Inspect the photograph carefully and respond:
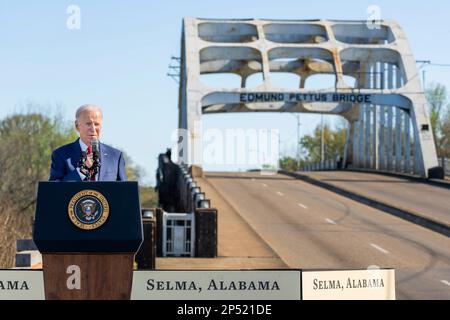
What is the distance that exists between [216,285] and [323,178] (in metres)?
48.1

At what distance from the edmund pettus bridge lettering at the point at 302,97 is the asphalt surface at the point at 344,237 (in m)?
12.2

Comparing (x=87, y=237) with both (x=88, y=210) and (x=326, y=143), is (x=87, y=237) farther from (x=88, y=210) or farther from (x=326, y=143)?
(x=326, y=143)

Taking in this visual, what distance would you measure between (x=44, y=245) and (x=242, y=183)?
46357 millimetres

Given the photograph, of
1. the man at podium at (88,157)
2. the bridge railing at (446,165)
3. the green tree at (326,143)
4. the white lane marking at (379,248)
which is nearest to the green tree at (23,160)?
the white lane marking at (379,248)

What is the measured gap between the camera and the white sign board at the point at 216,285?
227 inches

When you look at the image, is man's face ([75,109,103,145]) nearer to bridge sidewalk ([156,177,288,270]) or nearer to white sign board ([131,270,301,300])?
white sign board ([131,270,301,300])

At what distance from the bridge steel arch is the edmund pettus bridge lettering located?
6 cm

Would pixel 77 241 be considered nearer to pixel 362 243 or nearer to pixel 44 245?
pixel 44 245

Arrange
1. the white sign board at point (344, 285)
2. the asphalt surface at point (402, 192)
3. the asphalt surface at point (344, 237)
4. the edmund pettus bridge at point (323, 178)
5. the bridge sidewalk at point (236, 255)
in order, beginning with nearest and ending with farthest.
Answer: the white sign board at point (344, 285), the asphalt surface at point (344, 237), the bridge sidewalk at point (236, 255), the edmund pettus bridge at point (323, 178), the asphalt surface at point (402, 192)

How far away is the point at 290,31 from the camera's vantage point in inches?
2618

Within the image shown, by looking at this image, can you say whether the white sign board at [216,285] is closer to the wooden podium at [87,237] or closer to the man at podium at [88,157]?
the wooden podium at [87,237]

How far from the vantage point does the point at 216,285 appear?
5.80 m

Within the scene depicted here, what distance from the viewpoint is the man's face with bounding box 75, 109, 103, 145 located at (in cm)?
592

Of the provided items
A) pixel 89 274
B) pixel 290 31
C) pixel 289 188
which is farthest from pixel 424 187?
pixel 89 274
